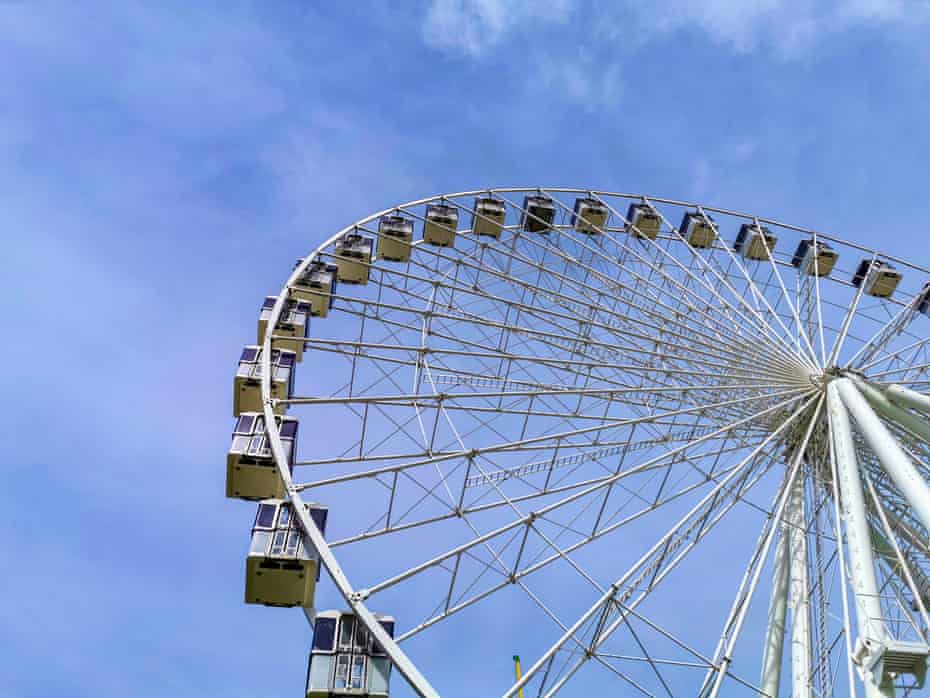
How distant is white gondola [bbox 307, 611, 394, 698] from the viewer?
12.7 m

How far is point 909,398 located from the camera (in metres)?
14.5

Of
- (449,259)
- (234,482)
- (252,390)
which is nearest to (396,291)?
(449,259)

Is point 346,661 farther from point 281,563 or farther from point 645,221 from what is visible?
point 645,221

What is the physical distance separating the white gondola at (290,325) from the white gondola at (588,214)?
9.02 meters

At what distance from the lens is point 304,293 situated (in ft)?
65.7

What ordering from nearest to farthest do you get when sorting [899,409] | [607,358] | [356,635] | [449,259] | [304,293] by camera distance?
[356,635], [899,409], [607,358], [304,293], [449,259]

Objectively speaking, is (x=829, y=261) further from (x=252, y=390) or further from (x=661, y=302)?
(x=252, y=390)

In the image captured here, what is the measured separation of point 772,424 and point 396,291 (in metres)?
8.62

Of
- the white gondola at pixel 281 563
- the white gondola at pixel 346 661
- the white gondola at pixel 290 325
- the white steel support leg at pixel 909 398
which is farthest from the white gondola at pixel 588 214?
the white gondola at pixel 346 661

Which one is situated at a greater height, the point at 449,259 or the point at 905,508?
the point at 449,259

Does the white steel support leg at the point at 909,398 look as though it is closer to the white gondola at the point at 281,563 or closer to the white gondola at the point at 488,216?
the white gondola at the point at 281,563

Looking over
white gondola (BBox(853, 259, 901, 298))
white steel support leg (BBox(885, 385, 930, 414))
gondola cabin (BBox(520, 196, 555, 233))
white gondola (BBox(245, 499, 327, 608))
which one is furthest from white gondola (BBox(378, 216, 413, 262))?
white gondola (BBox(853, 259, 901, 298))

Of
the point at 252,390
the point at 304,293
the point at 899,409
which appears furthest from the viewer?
the point at 304,293

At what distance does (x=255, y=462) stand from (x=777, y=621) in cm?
901
